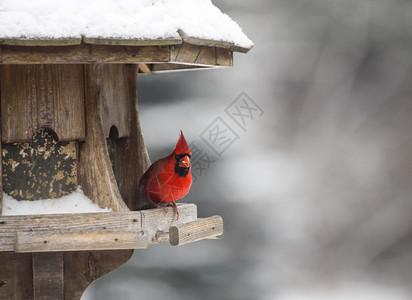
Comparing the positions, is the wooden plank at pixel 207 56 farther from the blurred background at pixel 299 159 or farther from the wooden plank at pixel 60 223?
the blurred background at pixel 299 159

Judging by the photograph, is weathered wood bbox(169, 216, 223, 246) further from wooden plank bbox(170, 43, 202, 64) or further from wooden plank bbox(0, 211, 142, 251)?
wooden plank bbox(170, 43, 202, 64)

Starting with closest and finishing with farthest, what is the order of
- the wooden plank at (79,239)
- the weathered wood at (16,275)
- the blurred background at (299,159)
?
the wooden plank at (79,239) → the weathered wood at (16,275) → the blurred background at (299,159)

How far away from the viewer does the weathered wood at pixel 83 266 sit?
257 cm

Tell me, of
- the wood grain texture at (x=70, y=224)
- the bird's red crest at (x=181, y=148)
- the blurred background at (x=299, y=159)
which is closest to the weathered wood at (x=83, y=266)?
the wood grain texture at (x=70, y=224)

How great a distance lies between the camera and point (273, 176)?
449cm

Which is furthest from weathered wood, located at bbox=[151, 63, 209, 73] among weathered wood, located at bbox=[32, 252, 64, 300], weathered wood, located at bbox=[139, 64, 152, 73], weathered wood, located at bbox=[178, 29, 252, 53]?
weathered wood, located at bbox=[32, 252, 64, 300]

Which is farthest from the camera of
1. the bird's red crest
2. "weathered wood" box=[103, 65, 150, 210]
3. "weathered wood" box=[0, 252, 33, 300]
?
"weathered wood" box=[103, 65, 150, 210]

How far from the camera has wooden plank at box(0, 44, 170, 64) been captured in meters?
2.02

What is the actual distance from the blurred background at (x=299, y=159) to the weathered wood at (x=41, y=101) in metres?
1.77

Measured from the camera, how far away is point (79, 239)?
2156 millimetres

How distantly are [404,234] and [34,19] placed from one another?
347cm

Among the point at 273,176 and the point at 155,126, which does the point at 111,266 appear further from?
the point at 273,176

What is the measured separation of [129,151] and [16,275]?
0.69 metres

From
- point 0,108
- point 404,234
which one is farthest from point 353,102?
point 0,108
